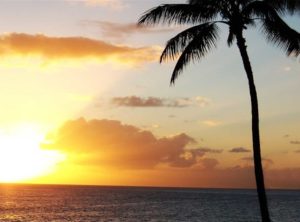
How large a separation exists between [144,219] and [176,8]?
70674 mm

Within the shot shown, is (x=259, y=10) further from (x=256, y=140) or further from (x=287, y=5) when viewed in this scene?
(x=256, y=140)

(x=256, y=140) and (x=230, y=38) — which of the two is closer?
(x=256, y=140)

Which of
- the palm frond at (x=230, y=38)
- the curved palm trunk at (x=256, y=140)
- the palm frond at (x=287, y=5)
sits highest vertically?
the palm frond at (x=287, y=5)

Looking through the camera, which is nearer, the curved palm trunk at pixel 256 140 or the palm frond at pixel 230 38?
the curved palm trunk at pixel 256 140

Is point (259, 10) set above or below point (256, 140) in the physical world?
above

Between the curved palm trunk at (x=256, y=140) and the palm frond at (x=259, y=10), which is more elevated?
the palm frond at (x=259, y=10)

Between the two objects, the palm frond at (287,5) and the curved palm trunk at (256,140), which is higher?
the palm frond at (287,5)

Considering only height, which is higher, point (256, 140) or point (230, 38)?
point (230, 38)

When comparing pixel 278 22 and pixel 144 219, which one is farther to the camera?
pixel 144 219

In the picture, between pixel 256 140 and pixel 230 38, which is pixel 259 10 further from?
pixel 256 140

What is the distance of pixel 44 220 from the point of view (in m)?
84.6

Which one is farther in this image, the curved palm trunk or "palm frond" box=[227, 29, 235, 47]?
"palm frond" box=[227, 29, 235, 47]

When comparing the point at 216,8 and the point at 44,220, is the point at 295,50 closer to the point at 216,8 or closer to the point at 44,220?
the point at 216,8

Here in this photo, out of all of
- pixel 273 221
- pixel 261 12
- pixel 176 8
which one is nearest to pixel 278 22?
pixel 261 12
